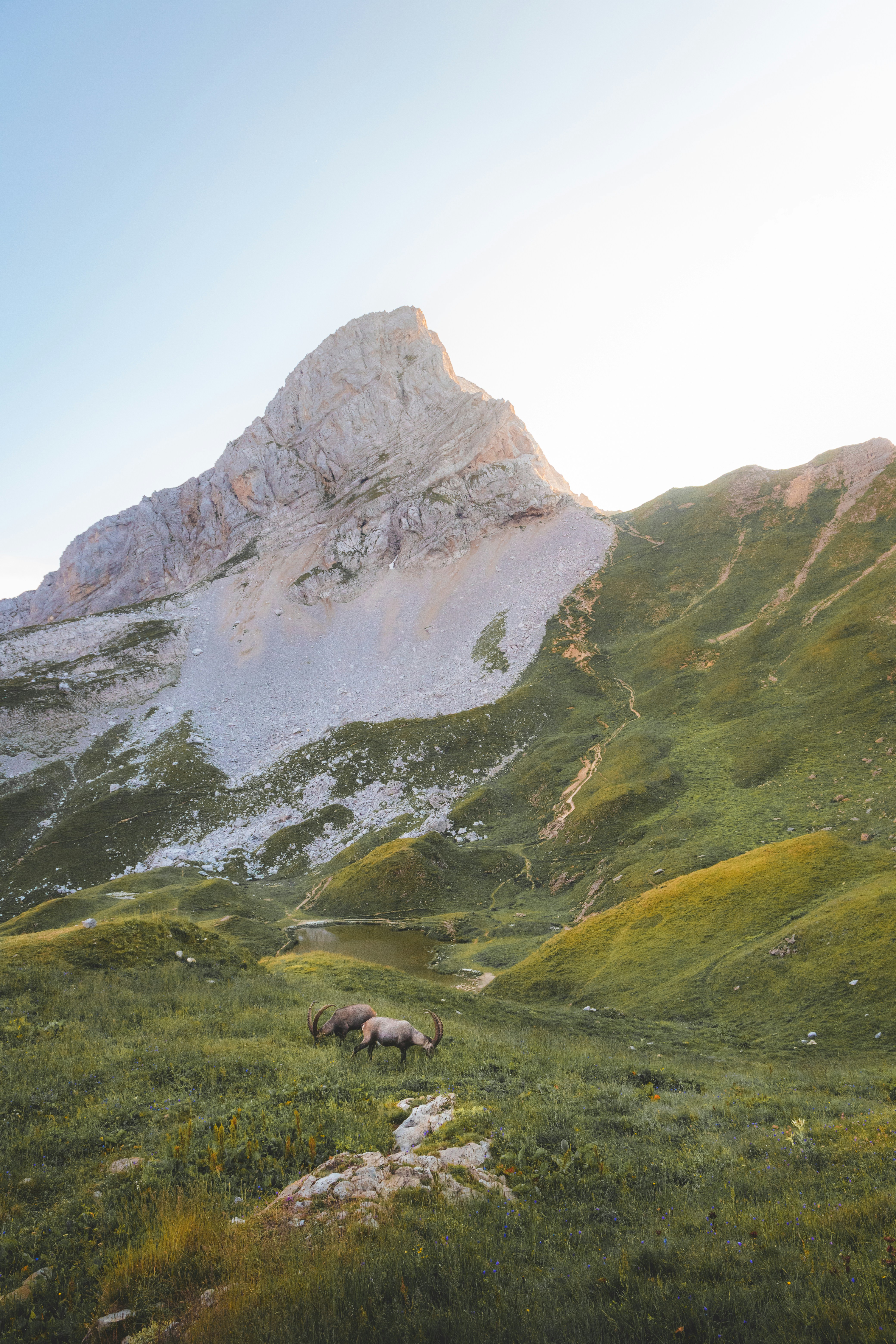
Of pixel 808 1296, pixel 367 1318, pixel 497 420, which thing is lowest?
pixel 808 1296

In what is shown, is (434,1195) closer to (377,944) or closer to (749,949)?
(749,949)

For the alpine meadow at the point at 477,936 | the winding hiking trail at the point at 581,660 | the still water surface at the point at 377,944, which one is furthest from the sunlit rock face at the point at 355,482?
the still water surface at the point at 377,944

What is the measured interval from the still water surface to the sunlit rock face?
9380cm

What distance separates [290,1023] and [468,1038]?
17.6 ft

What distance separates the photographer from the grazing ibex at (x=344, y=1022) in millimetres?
16172

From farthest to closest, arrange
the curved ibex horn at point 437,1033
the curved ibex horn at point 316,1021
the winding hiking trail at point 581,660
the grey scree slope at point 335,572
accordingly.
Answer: the grey scree slope at point 335,572 → the winding hiking trail at point 581,660 → the curved ibex horn at point 316,1021 → the curved ibex horn at point 437,1033

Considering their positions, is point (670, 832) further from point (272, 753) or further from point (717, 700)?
point (272, 753)

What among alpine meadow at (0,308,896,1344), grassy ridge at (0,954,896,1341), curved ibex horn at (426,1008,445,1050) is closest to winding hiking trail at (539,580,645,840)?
alpine meadow at (0,308,896,1344)

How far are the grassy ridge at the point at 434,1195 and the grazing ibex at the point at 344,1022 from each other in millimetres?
513

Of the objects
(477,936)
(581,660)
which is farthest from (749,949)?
(581,660)

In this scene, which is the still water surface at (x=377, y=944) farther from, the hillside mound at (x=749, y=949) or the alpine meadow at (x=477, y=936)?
the hillside mound at (x=749, y=949)

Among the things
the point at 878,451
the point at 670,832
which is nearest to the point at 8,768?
the point at 670,832

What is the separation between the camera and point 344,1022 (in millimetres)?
16281

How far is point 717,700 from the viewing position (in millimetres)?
65000
